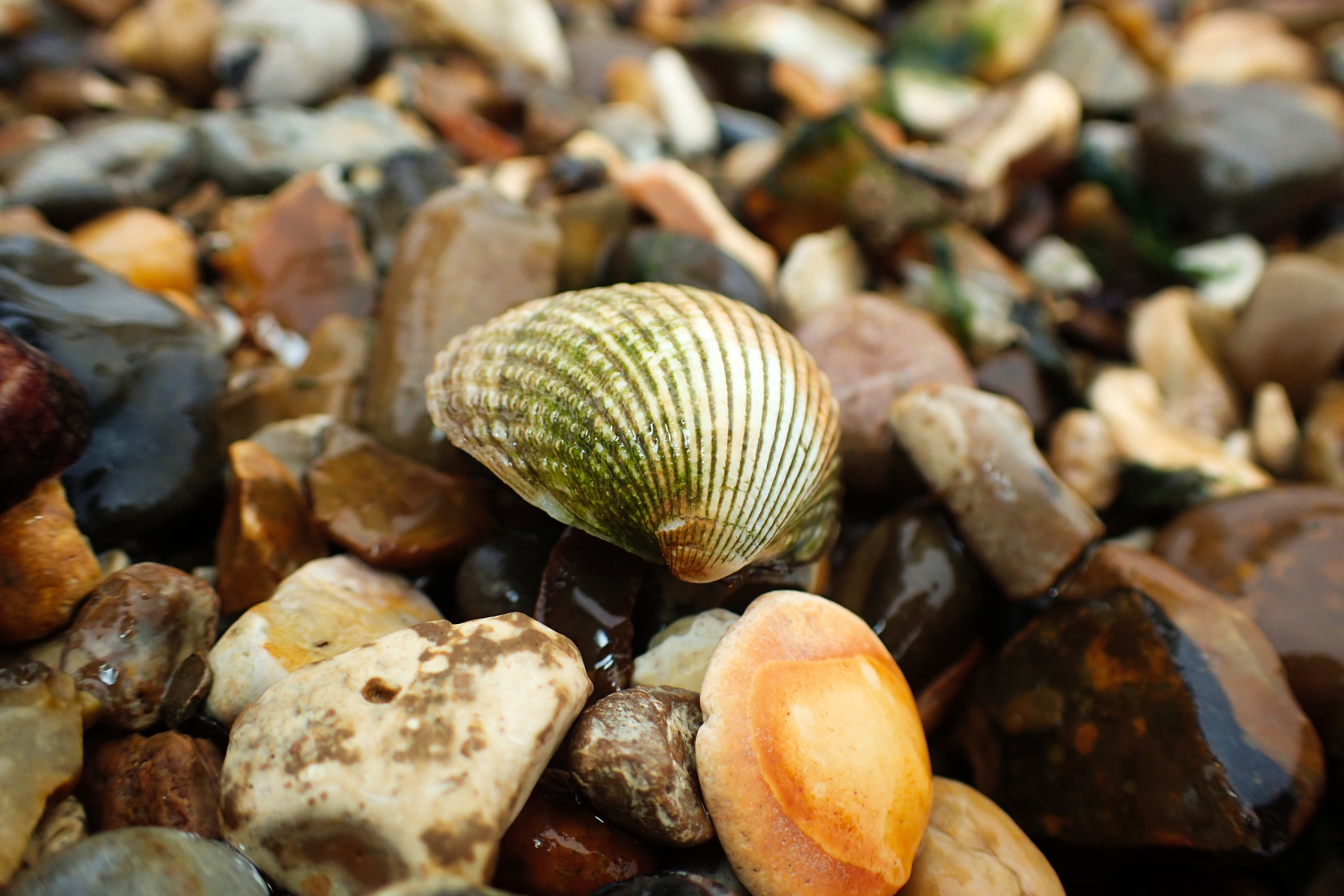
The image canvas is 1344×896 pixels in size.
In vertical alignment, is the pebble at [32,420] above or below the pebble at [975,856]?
above

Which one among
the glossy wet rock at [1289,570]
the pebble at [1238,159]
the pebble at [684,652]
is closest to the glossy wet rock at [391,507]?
the pebble at [684,652]

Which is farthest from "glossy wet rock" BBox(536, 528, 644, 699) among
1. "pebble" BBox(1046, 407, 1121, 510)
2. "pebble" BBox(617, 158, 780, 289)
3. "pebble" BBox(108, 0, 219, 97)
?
"pebble" BBox(108, 0, 219, 97)

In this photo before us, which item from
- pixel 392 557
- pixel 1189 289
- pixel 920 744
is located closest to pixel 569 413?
pixel 392 557

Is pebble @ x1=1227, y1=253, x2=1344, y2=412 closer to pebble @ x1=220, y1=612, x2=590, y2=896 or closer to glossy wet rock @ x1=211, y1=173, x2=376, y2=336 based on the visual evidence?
pebble @ x1=220, y1=612, x2=590, y2=896

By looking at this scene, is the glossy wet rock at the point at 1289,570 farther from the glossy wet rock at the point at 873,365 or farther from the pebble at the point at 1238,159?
the pebble at the point at 1238,159

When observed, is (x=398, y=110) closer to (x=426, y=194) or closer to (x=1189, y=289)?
(x=426, y=194)

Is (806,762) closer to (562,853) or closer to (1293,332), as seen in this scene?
(562,853)

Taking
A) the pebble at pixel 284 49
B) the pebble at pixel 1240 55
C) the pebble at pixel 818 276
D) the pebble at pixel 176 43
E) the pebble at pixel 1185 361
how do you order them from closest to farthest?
1. the pebble at pixel 818 276
2. the pebble at pixel 1185 361
3. the pebble at pixel 284 49
4. the pebble at pixel 176 43
5. the pebble at pixel 1240 55
